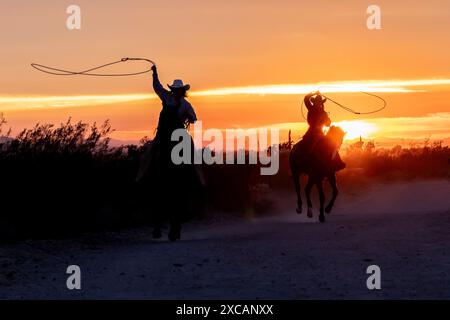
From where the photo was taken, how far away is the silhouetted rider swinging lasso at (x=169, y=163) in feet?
76.0

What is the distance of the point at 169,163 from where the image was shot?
23406 mm

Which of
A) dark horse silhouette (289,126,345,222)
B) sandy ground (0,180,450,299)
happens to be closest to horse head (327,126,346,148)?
dark horse silhouette (289,126,345,222)

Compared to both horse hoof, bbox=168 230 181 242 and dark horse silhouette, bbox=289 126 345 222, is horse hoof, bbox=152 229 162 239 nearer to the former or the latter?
horse hoof, bbox=168 230 181 242

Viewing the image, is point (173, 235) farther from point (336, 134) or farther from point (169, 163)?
point (336, 134)

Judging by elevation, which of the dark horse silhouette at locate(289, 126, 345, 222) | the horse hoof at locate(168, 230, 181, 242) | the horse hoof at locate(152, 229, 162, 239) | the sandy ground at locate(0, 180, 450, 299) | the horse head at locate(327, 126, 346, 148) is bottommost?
the sandy ground at locate(0, 180, 450, 299)

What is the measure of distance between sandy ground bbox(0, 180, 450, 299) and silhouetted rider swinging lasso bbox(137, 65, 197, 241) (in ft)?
2.82

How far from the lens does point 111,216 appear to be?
27969 millimetres

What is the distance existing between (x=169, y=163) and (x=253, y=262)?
16.3ft

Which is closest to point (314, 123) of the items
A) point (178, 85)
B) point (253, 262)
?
point (178, 85)

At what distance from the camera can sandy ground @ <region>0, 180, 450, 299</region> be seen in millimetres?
16219

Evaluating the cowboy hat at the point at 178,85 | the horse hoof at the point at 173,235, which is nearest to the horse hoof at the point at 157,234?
the horse hoof at the point at 173,235
